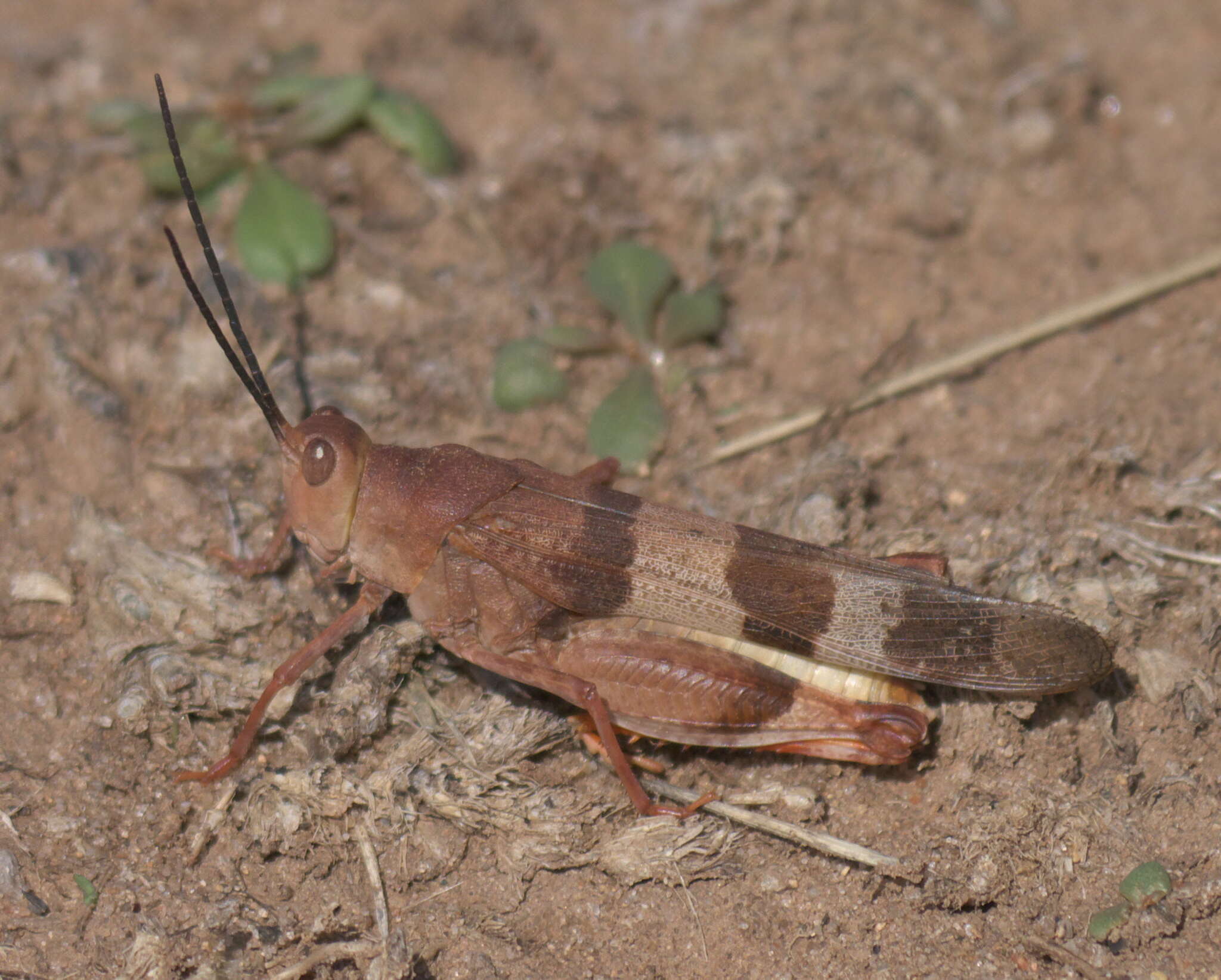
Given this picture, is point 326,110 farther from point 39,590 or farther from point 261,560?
point 39,590

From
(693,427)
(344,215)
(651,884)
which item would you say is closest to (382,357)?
(344,215)

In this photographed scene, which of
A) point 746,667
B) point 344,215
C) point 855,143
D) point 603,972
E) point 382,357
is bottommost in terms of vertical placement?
point 603,972

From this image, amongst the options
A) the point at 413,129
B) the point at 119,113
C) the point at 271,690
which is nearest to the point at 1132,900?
the point at 271,690

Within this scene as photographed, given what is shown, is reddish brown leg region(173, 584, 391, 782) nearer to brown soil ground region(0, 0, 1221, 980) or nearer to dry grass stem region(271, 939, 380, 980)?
brown soil ground region(0, 0, 1221, 980)

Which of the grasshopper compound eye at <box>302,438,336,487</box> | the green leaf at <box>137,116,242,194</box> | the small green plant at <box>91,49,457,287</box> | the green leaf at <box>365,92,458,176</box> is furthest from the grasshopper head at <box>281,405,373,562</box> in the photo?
the green leaf at <box>365,92,458,176</box>

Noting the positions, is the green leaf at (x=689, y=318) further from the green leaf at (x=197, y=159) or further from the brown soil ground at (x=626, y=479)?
the green leaf at (x=197, y=159)

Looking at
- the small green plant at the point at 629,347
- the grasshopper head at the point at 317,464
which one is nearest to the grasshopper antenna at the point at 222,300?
the grasshopper head at the point at 317,464

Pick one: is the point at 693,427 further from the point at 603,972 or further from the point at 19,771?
the point at 19,771
